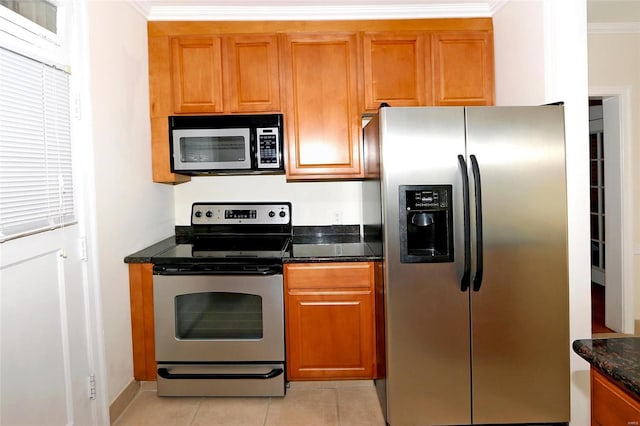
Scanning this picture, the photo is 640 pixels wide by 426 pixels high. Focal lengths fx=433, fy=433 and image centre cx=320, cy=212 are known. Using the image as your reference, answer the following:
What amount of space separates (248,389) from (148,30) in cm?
235

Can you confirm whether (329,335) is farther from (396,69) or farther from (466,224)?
(396,69)

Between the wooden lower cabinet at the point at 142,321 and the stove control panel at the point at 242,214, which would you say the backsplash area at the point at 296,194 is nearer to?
the stove control panel at the point at 242,214

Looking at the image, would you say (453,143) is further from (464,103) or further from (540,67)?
(464,103)

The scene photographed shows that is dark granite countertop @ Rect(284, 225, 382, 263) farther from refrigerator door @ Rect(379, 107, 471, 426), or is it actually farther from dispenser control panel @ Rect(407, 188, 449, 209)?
dispenser control panel @ Rect(407, 188, 449, 209)

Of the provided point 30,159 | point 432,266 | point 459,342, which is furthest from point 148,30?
point 459,342

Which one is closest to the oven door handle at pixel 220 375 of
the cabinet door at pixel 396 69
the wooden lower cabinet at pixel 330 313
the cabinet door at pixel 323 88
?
the wooden lower cabinet at pixel 330 313

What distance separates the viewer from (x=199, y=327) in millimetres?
2553

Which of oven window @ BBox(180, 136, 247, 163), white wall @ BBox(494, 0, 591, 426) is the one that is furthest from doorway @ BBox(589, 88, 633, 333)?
oven window @ BBox(180, 136, 247, 163)

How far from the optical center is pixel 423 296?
2148 mm

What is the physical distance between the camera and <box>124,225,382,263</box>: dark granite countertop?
2.55 m

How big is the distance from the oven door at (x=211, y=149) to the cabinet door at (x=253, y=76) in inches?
7.6

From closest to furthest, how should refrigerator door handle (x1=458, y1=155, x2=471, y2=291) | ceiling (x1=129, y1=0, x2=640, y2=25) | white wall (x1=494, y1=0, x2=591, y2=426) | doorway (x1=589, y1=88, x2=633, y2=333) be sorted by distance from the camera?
refrigerator door handle (x1=458, y1=155, x2=471, y2=291)
white wall (x1=494, y1=0, x2=591, y2=426)
ceiling (x1=129, y1=0, x2=640, y2=25)
doorway (x1=589, y1=88, x2=633, y2=333)

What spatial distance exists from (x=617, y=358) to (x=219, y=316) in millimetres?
2017

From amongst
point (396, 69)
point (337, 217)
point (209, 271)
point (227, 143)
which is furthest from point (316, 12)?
point (209, 271)
